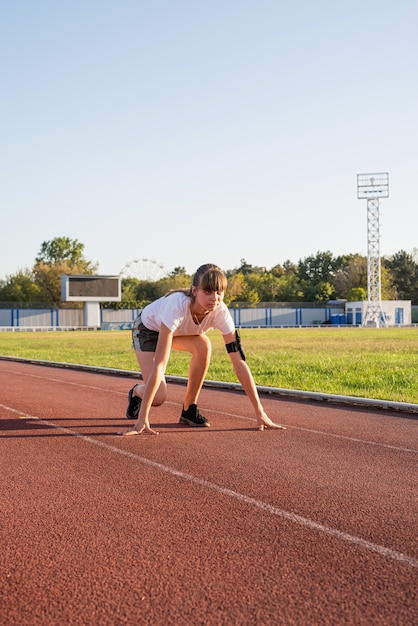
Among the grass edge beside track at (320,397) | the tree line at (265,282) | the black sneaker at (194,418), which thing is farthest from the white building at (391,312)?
the black sneaker at (194,418)

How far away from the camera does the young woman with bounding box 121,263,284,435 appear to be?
6770 mm

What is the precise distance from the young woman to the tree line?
301ft

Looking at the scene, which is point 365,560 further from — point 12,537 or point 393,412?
point 393,412

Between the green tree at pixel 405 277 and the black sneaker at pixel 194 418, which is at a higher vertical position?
the green tree at pixel 405 277

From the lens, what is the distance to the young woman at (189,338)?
22.2 feet

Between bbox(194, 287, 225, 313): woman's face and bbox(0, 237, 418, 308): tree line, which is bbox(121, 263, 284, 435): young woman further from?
bbox(0, 237, 418, 308): tree line

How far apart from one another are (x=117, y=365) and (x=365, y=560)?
645 inches

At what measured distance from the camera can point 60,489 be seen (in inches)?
216

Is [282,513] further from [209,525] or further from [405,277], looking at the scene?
[405,277]

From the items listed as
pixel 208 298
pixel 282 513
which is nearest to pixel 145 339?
pixel 208 298

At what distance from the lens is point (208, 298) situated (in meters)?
6.70

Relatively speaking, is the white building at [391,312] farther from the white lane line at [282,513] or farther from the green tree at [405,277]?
the white lane line at [282,513]

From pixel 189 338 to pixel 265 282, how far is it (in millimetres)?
114247

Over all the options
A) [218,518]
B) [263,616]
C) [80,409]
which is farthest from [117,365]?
[263,616]
